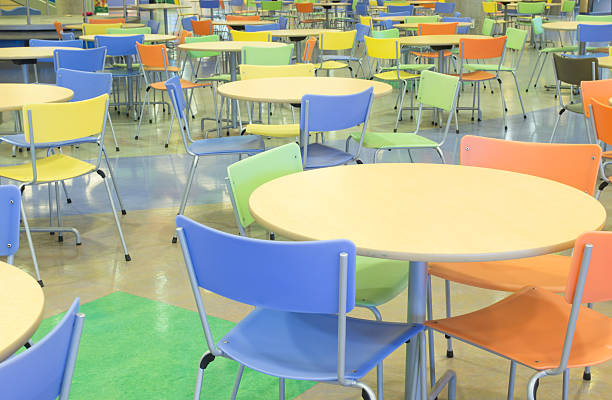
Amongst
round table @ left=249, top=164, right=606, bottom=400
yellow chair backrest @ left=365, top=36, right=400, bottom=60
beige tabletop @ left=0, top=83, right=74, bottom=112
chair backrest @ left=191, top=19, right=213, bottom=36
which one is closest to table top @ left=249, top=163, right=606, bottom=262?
round table @ left=249, top=164, right=606, bottom=400

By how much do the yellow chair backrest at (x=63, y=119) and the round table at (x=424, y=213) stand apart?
1.63m

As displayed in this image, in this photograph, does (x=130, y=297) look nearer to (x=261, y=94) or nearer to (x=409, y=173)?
(x=261, y=94)

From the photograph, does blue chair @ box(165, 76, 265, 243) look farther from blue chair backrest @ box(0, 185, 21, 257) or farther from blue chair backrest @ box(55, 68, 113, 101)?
blue chair backrest @ box(0, 185, 21, 257)

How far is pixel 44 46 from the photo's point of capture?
7.07 m

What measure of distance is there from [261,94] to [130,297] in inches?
53.9

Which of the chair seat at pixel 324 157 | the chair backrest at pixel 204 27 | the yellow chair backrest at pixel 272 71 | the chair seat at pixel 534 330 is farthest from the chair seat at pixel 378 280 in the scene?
the chair backrest at pixel 204 27

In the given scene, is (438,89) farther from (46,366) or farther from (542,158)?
(46,366)

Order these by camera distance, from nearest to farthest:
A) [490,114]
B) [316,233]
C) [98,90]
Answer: [316,233] < [98,90] < [490,114]

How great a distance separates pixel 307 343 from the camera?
6.12 feet

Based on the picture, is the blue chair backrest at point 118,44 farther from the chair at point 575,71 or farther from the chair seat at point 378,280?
the chair seat at point 378,280

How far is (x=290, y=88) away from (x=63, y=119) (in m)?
1.37

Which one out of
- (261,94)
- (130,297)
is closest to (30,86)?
(261,94)

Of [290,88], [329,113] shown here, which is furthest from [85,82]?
[329,113]

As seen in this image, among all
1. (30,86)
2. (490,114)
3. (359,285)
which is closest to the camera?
(359,285)
